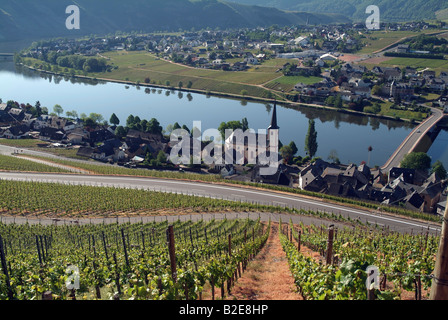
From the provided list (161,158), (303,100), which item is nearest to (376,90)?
(303,100)

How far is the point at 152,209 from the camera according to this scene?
89.4ft

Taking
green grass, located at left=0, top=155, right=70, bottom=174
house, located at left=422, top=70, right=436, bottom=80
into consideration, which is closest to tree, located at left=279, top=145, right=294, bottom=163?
green grass, located at left=0, top=155, right=70, bottom=174

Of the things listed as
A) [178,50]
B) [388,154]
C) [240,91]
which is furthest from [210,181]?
[178,50]

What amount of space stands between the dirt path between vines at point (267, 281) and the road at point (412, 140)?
29.8 meters

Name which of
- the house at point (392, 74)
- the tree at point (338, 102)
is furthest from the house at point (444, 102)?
the tree at point (338, 102)

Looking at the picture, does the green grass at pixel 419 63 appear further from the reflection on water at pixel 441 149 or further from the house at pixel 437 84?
the reflection on water at pixel 441 149

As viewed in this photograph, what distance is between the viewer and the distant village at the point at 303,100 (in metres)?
34.3

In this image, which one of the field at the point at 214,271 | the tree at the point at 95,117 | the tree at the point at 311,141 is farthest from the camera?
the tree at the point at 95,117

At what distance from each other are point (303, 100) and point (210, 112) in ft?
59.0

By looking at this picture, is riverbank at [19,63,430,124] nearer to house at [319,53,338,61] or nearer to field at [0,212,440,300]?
house at [319,53,338,61]

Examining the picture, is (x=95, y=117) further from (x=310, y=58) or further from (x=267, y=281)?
(x=310, y=58)
